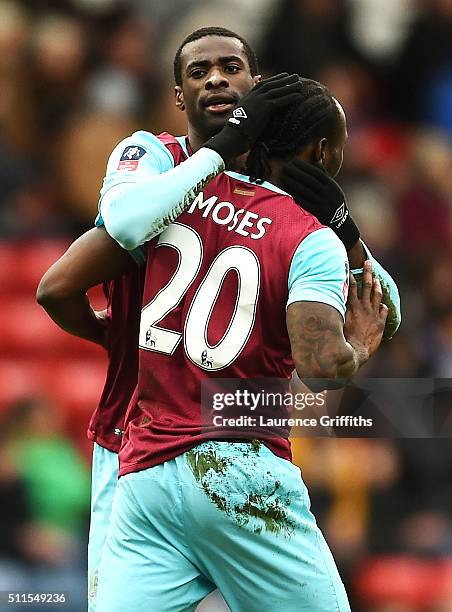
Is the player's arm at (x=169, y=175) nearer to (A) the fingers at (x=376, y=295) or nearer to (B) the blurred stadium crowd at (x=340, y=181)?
(A) the fingers at (x=376, y=295)

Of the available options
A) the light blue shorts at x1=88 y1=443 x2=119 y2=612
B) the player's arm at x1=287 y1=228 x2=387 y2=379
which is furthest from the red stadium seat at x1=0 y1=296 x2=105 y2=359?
the player's arm at x1=287 y1=228 x2=387 y2=379

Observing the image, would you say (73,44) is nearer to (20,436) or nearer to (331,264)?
(20,436)

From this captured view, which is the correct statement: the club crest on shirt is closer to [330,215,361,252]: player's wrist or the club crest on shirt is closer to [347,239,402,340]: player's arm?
[330,215,361,252]: player's wrist

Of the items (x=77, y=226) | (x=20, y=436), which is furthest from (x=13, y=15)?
(x=20, y=436)

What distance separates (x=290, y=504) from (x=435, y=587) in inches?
133

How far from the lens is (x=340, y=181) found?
799cm

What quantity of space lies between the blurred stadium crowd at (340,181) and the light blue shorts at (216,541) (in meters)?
3.19

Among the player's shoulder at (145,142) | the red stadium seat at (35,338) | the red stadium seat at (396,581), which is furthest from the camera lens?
the red stadium seat at (35,338)

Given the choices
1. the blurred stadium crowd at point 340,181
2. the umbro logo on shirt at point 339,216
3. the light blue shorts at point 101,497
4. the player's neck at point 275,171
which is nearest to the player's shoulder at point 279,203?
the player's neck at point 275,171

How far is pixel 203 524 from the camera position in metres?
3.02

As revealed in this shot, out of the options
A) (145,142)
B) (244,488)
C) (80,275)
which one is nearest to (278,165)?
(145,142)

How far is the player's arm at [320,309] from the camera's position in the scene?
9.94ft

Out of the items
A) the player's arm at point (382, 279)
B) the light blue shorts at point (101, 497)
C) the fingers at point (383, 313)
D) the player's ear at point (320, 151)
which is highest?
the player's ear at point (320, 151)

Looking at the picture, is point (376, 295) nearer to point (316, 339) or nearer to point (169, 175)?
point (316, 339)
